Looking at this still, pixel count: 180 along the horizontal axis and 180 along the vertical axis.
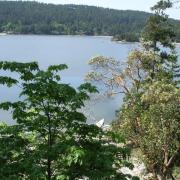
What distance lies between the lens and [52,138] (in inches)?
363

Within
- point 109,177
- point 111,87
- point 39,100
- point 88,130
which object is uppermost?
point 39,100

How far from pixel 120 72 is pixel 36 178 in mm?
26257

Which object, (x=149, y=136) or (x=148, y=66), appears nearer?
(x=149, y=136)

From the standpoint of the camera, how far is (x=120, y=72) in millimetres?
33906

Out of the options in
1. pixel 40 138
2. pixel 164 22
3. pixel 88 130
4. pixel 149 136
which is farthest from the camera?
pixel 164 22

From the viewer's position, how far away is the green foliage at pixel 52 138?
849 cm

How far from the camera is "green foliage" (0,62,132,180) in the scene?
8.49 m

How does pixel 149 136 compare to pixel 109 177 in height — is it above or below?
below

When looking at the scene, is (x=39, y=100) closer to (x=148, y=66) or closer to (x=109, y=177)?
(x=109, y=177)

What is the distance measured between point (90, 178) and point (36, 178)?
1.00 m

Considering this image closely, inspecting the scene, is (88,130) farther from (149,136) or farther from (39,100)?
(149,136)

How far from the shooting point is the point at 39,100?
8.97 metres

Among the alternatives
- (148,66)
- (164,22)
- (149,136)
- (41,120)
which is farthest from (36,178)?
(164,22)

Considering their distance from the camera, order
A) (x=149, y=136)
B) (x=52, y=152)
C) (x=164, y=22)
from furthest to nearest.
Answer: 1. (x=164, y=22)
2. (x=149, y=136)
3. (x=52, y=152)
